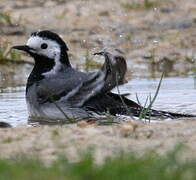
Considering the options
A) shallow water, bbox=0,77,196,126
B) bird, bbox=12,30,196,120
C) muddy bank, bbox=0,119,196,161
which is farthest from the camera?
shallow water, bbox=0,77,196,126

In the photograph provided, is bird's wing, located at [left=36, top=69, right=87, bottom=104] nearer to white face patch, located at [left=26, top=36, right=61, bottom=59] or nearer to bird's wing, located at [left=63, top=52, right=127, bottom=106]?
bird's wing, located at [left=63, top=52, right=127, bottom=106]

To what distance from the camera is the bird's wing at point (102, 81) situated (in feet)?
21.8

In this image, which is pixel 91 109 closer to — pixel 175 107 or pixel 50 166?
pixel 175 107

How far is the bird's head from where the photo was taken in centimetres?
815

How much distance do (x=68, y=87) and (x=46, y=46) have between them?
0.80 meters

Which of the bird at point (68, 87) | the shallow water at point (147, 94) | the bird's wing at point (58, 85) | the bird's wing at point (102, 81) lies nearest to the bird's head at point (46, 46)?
the bird at point (68, 87)

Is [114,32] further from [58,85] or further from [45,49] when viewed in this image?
[58,85]

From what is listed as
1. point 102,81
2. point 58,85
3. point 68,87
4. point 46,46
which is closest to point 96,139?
point 102,81

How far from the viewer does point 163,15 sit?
11.8 metres

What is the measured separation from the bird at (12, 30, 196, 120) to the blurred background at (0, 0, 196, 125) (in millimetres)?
913

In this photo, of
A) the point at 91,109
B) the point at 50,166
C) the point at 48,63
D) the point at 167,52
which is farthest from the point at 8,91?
the point at 50,166

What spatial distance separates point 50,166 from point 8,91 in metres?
4.85

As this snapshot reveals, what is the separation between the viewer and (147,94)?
8523 millimetres

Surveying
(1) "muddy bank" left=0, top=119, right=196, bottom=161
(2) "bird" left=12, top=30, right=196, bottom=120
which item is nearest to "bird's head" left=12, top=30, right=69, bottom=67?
(2) "bird" left=12, top=30, right=196, bottom=120
